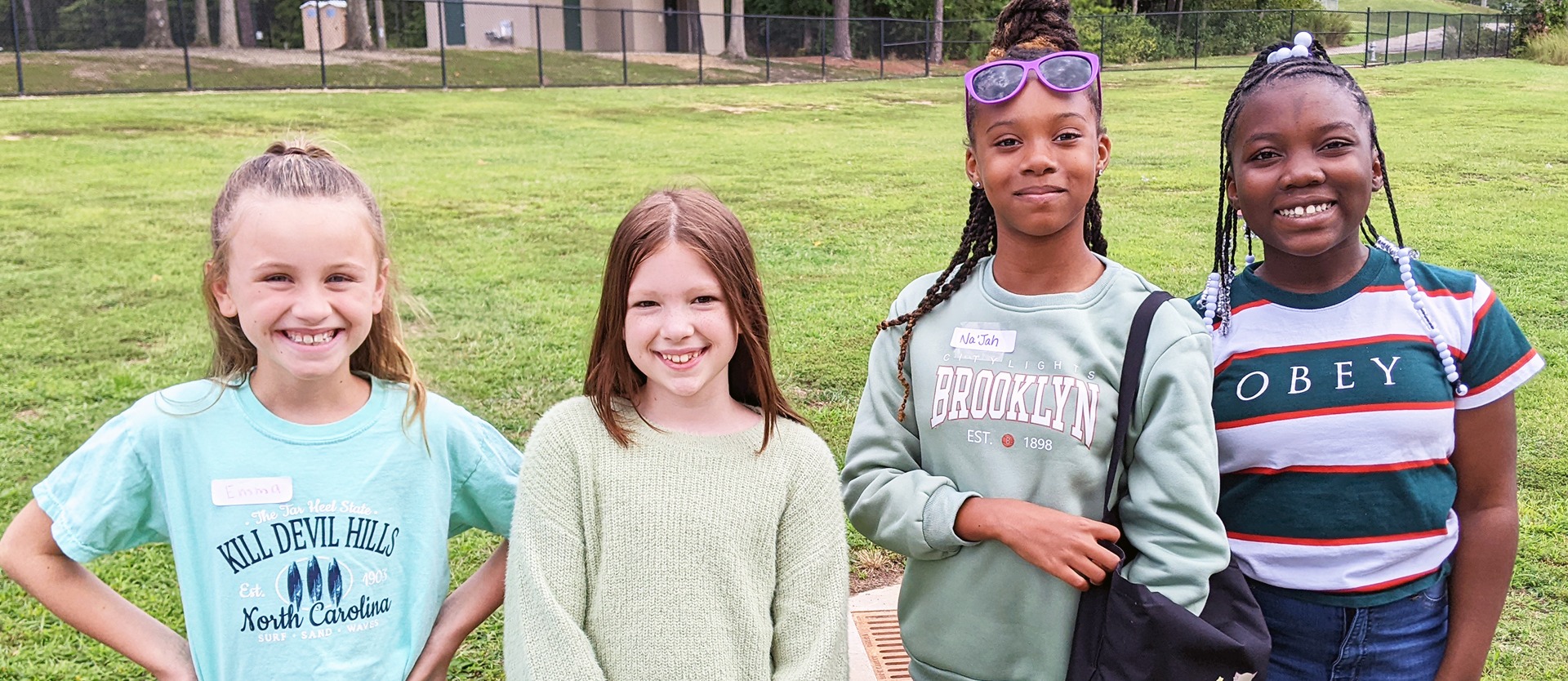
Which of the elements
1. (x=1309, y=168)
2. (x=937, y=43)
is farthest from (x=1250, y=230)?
(x=937, y=43)

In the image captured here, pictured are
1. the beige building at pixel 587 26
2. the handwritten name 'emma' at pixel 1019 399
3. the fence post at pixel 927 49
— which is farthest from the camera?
the beige building at pixel 587 26

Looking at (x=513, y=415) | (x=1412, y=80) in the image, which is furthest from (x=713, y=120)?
(x=1412, y=80)

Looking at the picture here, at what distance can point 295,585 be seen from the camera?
79.8 inches

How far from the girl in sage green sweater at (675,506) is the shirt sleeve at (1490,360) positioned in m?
1.12

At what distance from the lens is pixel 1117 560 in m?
1.93

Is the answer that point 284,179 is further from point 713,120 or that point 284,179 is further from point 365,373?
point 713,120

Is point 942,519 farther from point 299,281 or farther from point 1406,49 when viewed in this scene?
point 1406,49

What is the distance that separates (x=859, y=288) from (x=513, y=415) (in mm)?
2959

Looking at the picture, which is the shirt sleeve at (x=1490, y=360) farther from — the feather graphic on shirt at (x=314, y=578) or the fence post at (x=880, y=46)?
the fence post at (x=880, y=46)

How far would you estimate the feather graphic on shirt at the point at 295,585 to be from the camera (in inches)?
79.7

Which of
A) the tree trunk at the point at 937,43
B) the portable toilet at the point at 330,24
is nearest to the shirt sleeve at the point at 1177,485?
the tree trunk at the point at 937,43

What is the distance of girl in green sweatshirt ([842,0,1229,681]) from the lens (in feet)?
6.32

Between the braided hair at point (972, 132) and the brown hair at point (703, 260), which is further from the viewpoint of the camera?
the braided hair at point (972, 132)

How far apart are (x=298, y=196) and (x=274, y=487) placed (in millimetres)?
506
